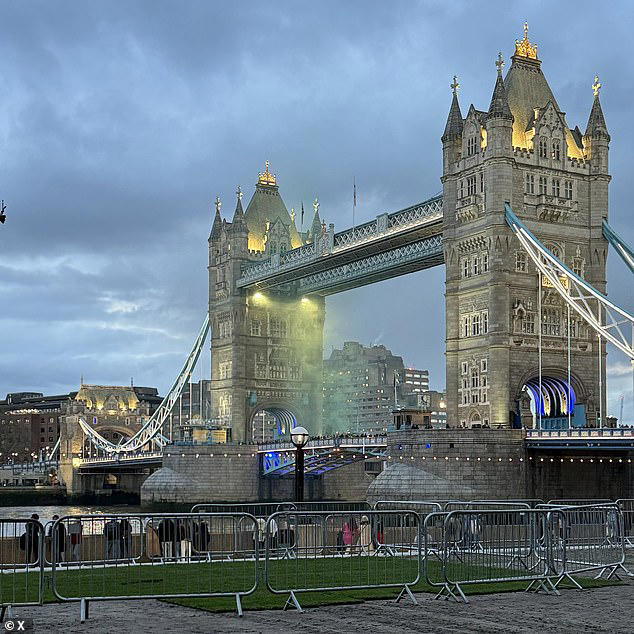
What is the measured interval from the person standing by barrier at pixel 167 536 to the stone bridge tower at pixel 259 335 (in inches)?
3342

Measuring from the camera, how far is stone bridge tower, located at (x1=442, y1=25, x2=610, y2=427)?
3029 inches

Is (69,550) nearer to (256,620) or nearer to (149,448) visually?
(256,620)

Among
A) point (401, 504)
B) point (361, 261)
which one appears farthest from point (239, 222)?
point (401, 504)

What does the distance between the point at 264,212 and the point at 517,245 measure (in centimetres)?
4694

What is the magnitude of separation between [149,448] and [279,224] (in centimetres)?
5003

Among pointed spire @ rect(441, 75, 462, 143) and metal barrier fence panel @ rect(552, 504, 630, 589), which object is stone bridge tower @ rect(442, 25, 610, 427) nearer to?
pointed spire @ rect(441, 75, 462, 143)

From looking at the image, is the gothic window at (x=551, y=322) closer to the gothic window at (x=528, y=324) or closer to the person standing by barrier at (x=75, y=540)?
the gothic window at (x=528, y=324)

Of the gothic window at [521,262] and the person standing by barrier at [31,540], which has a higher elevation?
the gothic window at [521,262]

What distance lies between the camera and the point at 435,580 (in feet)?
81.0

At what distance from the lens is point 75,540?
27.5 meters

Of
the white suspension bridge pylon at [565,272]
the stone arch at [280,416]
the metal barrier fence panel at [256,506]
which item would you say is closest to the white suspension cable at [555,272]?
the white suspension bridge pylon at [565,272]

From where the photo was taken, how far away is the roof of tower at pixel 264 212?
11776 cm

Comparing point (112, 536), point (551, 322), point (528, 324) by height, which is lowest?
point (112, 536)

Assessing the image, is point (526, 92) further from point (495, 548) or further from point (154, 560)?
point (154, 560)
